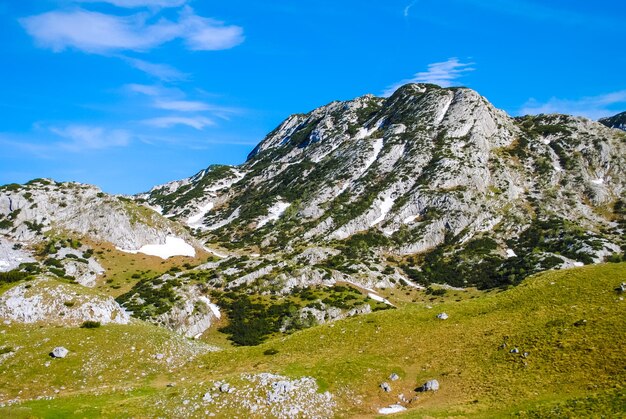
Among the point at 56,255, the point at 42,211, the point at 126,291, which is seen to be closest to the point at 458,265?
the point at 126,291

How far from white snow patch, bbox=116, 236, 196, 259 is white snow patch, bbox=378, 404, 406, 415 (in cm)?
13168

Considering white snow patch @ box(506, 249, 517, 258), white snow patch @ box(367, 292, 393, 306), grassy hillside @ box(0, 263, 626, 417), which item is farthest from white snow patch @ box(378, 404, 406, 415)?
white snow patch @ box(506, 249, 517, 258)

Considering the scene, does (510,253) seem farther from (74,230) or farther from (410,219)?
(74,230)

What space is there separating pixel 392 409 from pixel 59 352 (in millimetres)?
30856

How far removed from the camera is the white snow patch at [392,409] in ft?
98.1

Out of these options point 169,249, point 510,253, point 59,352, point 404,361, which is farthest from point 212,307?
point 510,253

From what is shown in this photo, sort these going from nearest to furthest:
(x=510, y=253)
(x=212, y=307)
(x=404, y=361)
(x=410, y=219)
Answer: (x=404, y=361) < (x=212, y=307) < (x=510, y=253) < (x=410, y=219)

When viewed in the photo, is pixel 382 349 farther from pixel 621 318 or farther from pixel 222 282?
pixel 222 282

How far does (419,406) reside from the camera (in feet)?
98.0

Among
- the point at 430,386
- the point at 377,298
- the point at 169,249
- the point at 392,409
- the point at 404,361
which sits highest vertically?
the point at 169,249

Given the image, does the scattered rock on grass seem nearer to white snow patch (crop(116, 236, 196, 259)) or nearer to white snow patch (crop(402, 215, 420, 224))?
white snow patch (crop(116, 236, 196, 259))

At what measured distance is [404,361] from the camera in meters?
36.2

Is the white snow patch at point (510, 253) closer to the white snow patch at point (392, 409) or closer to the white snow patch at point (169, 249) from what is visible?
the white snow patch at point (169, 249)

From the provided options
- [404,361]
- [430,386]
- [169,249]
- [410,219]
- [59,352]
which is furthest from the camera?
[410,219]
